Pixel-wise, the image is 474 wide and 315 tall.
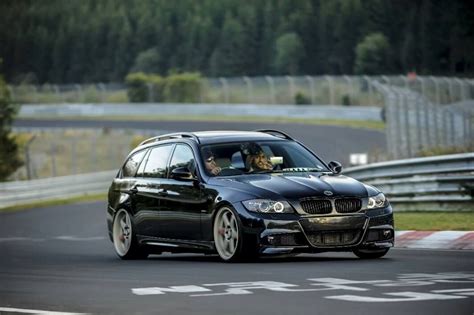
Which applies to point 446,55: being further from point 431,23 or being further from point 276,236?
point 276,236

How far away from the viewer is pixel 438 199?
74.3 feet

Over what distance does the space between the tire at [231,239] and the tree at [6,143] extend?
40.1 m

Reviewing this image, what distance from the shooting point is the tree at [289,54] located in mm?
111500

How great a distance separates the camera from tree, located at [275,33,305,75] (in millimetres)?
111500

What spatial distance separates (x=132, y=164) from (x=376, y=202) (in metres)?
3.97

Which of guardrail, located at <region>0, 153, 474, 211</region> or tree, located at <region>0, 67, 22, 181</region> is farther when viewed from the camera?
tree, located at <region>0, 67, 22, 181</region>

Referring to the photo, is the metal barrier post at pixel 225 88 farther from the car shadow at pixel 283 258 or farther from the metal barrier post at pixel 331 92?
the car shadow at pixel 283 258

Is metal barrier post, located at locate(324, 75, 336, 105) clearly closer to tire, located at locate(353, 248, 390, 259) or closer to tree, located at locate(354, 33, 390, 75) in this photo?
tree, located at locate(354, 33, 390, 75)

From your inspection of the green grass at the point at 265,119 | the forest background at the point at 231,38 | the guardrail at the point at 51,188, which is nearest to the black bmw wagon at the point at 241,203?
the guardrail at the point at 51,188

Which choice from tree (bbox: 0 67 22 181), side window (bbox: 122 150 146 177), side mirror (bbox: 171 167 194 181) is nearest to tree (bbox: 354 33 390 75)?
tree (bbox: 0 67 22 181)

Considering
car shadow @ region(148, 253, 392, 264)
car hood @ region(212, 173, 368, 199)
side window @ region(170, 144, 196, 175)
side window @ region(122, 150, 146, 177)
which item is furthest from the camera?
side window @ region(122, 150, 146, 177)

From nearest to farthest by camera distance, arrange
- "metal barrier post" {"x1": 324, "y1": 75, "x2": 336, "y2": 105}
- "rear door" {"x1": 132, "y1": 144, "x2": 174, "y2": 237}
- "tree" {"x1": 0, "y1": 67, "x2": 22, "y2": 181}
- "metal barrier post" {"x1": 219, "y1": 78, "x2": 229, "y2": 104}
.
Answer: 1. "rear door" {"x1": 132, "y1": 144, "x2": 174, "y2": 237}
2. "tree" {"x1": 0, "y1": 67, "x2": 22, "y2": 181}
3. "metal barrier post" {"x1": 324, "y1": 75, "x2": 336, "y2": 105}
4. "metal barrier post" {"x1": 219, "y1": 78, "x2": 229, "y2": 104}

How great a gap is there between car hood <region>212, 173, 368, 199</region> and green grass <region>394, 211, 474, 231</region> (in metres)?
4.11

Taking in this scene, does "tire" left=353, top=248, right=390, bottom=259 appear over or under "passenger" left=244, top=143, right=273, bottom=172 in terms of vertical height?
under
